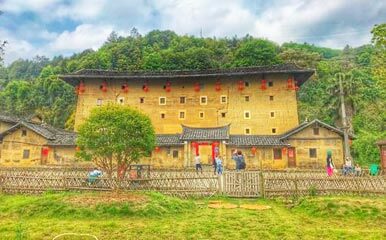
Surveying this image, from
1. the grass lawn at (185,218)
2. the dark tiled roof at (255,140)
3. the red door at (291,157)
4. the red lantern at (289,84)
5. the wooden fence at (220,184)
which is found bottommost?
the grass lawn at (185,218)

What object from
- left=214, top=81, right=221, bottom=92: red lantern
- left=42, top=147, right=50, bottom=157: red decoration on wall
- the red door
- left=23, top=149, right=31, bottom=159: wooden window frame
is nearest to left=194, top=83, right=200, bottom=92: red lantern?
left=214, top=81, right=221, bottom=92: red lantern

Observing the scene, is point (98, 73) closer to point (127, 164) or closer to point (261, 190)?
point (127, 164)

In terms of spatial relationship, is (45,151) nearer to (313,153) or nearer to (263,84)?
(263,84)

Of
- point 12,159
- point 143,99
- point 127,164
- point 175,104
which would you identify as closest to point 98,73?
point 143,99

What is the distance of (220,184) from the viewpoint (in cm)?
1224

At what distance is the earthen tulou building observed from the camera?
84.3 feet

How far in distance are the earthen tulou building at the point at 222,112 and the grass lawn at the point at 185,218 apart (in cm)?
1494

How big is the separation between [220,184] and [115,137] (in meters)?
4.66

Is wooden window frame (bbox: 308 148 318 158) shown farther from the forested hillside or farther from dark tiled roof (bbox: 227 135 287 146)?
the forested hillside

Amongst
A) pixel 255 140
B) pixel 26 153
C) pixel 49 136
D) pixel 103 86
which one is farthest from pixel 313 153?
pixel 26 153

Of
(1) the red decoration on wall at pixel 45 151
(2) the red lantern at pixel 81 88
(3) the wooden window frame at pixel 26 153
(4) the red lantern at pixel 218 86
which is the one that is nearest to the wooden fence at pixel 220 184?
(1) the red decoration on wall at pixel 45 151

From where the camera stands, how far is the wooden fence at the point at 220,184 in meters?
11.7

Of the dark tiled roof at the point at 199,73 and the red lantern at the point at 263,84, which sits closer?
the dark tiled roof at the point at 199,73

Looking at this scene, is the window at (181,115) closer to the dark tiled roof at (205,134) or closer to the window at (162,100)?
Result: the window at (162,100)
